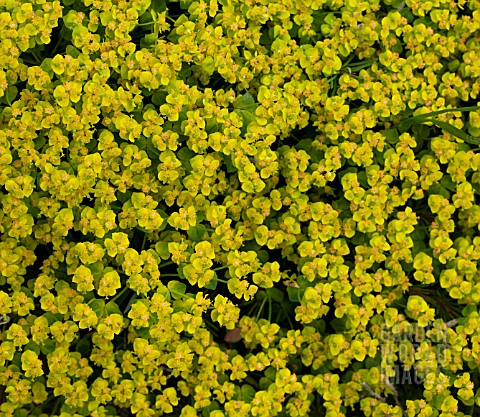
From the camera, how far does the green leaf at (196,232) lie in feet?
6.89

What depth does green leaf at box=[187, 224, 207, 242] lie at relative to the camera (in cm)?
210

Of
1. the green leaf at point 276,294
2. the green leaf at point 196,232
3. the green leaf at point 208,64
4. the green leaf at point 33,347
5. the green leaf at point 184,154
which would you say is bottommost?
the green leaf at point 33,347

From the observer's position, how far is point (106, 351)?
2.10 metres

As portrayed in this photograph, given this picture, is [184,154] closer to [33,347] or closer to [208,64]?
[208,64]

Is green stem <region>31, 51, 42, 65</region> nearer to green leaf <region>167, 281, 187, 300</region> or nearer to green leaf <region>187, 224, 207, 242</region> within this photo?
green leaf <region>187, 224, 207, 242</region>

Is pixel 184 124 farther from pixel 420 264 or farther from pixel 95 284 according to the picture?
pixel 420 264

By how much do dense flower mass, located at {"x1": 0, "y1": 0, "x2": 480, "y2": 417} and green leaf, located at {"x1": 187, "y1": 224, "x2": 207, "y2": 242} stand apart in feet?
0.03

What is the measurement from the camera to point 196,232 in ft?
6.90

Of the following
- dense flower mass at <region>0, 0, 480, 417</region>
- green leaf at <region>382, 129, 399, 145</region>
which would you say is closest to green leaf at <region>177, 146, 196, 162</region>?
dense flower mass at <region>0, 0, 480, 417</region>

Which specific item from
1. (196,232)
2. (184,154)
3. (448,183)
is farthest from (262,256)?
(448,183)

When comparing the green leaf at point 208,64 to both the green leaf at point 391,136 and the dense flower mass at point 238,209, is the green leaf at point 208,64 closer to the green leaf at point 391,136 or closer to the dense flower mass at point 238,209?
the dense flower mass at point 238,209

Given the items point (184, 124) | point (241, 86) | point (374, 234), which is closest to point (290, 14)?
point (241, 86)

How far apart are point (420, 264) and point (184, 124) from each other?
89 cm

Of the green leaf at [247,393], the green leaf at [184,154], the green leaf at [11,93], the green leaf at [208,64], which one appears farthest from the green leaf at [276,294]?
the green leaf at [11,93]
